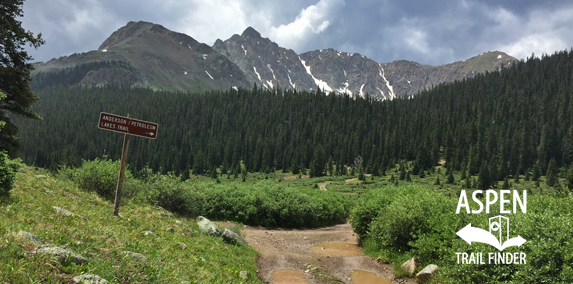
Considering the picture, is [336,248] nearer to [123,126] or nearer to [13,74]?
[123,126]

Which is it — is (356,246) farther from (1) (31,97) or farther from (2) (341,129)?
(2) (341,129)

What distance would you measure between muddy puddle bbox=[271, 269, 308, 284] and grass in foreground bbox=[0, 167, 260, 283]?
1133 millimetres

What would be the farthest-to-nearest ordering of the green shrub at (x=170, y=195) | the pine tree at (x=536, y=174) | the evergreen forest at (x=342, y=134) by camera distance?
the evergreen forest at (x=342, y=134), the pine tree at (x=536, y=174), the green shrub at (x=170, y=195)

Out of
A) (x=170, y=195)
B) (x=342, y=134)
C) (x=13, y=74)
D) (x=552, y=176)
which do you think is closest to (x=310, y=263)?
(x=170, y=195)

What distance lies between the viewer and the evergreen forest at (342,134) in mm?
121438

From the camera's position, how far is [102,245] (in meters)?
7.74

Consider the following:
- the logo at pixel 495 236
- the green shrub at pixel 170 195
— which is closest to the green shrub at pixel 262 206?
the green shrub at pixel 170 195

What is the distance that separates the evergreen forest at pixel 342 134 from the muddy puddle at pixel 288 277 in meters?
100.0

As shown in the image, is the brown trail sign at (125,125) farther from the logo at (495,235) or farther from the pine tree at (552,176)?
the pine tree at (552,176)

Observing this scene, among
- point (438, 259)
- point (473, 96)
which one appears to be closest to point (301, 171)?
point (438, 259)

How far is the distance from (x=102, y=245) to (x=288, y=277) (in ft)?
24.4

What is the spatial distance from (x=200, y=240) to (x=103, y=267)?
7.29m

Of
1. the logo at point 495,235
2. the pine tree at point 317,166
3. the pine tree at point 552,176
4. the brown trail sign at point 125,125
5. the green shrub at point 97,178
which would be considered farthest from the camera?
the pine tree at point 317,166

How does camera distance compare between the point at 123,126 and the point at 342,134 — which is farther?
the point at 342,134
